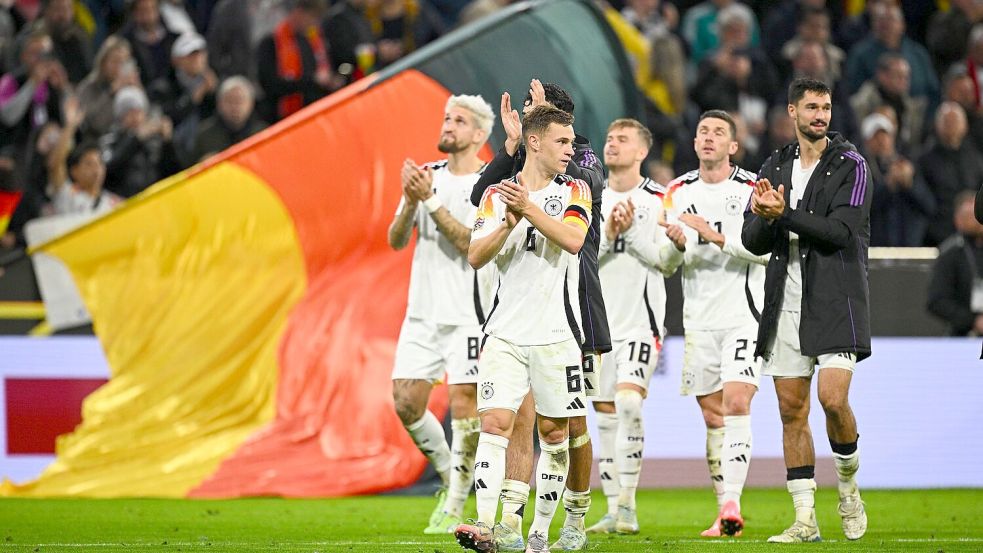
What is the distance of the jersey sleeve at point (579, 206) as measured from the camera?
720 centimetres

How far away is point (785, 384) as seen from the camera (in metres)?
8.52

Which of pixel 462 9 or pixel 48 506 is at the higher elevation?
pixel 462 9

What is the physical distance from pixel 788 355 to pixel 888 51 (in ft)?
31.9

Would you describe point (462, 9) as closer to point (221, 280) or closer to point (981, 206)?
point (221, 280)

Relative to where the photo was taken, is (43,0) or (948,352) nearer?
(948,352)

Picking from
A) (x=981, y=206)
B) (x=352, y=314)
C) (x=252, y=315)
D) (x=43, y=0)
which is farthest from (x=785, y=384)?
(x=43, y=0)

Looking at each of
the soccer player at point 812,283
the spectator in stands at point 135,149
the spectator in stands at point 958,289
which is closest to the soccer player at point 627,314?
the soccer player at point 812,283

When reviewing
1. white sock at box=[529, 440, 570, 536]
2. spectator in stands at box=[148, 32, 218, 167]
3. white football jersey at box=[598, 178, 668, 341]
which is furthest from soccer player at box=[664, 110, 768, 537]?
spectator in stands at box=[148, 32, 218, 167]

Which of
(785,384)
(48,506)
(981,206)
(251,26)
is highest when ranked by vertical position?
(251,26)

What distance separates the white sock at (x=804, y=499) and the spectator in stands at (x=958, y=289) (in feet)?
16.7

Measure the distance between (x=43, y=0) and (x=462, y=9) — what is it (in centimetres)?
487

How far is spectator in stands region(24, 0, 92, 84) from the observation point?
1568cm

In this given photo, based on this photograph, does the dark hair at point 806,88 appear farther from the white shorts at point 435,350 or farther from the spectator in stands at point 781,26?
the spectator in stands at point 781,26

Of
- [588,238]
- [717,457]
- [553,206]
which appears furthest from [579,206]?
[717,457]
